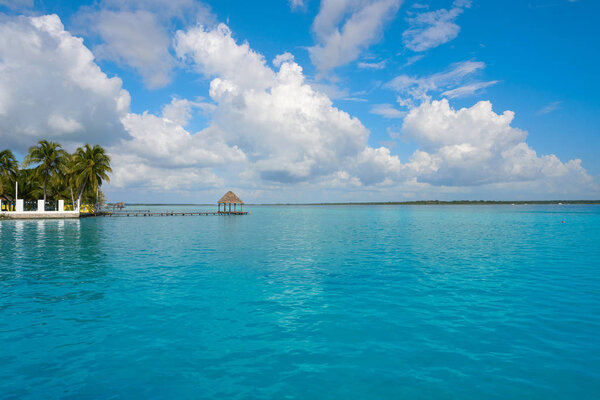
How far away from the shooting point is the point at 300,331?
8945 mm

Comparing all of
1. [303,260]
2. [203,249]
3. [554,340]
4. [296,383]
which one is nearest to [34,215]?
[203,249]

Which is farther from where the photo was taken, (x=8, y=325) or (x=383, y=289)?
(x=383, y=289)

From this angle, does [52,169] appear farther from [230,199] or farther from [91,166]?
[230,199]

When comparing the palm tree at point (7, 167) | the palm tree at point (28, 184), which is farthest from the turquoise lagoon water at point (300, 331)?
the palm tree at point (28, 184)

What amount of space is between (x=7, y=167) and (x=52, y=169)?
6.73 meters

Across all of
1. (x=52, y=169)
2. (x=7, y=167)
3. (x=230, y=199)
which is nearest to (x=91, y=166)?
(x=52, y=169)

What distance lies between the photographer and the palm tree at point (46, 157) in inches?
2047

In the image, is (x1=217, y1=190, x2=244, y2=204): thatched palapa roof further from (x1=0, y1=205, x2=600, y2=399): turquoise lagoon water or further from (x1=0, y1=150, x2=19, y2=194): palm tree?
(x1=0, y1=205, x2=600, y2=399): turquoise lagoon water

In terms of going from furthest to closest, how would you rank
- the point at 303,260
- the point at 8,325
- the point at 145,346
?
the point at 303,260 → the point at 8,325 → the point at 145,346

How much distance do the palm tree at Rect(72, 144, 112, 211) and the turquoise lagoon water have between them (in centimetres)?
4506

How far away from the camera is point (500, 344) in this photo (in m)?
8.08

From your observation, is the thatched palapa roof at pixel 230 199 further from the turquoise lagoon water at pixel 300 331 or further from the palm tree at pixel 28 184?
the turquoise lagoon water at pixel 300 331

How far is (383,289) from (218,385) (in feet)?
28.5

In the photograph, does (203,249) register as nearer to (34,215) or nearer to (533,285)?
(533,285)
